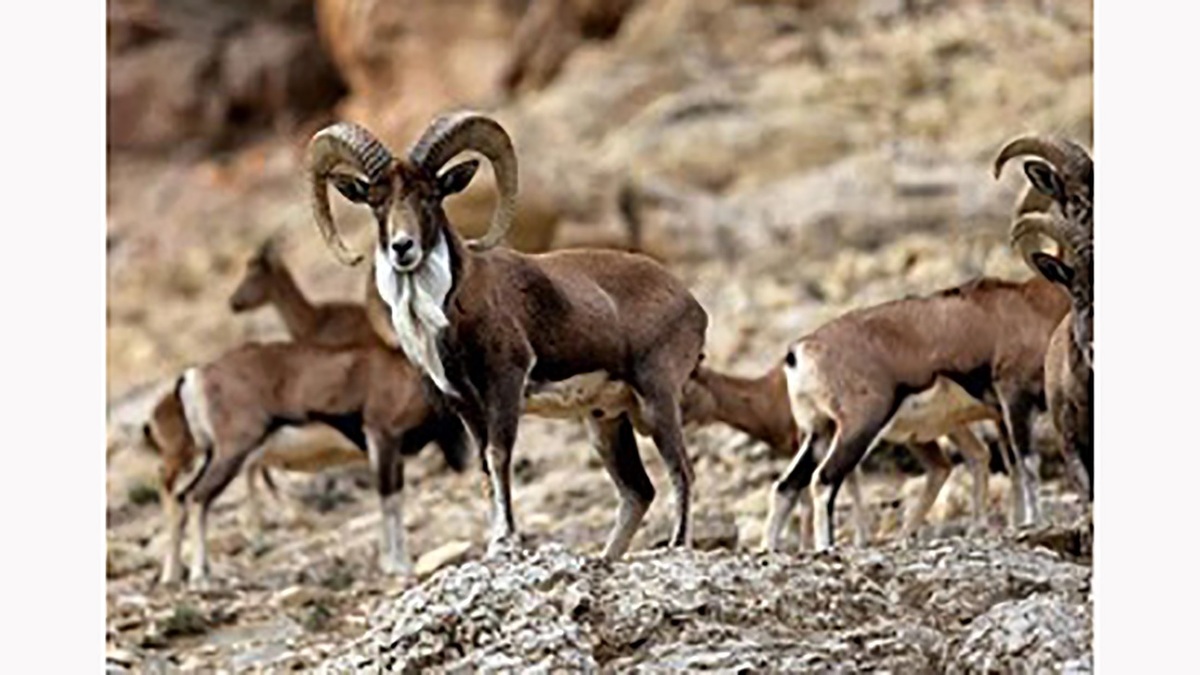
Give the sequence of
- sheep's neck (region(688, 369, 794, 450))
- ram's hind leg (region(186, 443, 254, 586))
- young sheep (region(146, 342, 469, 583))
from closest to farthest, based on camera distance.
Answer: sheep's neck (region(688, 369, 794, 450)) → young sheep (region(146, 342, 469, 583)) → ram's hind leg (region(186, 443, 254, 586))

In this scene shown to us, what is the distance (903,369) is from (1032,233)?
1067 mm

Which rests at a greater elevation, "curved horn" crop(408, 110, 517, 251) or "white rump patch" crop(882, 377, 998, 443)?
"curved horn" crop(408, 110, 517, 251)

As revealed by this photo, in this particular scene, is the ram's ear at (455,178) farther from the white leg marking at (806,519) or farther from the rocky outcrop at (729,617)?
the white leg marking at (806,519)

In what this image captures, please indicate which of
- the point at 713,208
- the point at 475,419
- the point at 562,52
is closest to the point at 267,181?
the point at 562,52

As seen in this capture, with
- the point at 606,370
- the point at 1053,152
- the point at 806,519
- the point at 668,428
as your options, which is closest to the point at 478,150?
the point at 606,370

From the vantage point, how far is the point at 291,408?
1906cm

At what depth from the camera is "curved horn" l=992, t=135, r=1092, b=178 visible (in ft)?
47.0

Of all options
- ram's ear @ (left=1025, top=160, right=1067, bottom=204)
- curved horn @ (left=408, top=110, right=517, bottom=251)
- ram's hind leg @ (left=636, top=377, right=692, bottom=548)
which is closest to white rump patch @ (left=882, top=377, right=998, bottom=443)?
ram's ear @ (left=1025, top=160, right=1067, bottom=204)

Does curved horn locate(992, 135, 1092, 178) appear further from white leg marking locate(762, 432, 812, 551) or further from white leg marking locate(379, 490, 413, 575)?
white leg marking locate(379, 490, 413, 575)

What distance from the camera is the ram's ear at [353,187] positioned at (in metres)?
12.2

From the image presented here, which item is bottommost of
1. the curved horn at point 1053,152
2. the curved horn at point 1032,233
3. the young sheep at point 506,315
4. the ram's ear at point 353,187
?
the young sheep at point 506,315

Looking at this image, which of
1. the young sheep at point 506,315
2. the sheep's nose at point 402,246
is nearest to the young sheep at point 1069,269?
the young sheep at point 506,315

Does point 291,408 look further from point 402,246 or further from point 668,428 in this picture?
point 402,246

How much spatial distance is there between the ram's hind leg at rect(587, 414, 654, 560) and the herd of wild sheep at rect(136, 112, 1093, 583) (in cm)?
1
